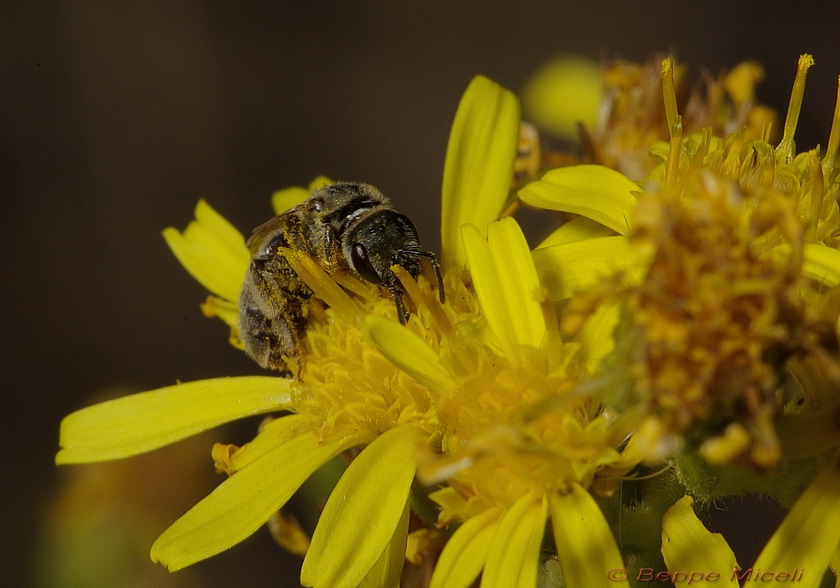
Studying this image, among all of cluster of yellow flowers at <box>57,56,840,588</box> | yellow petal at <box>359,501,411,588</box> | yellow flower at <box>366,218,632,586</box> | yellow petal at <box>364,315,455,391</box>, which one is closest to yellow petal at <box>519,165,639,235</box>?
cluster of yellow flowers at <box>57,56,840,588</box>

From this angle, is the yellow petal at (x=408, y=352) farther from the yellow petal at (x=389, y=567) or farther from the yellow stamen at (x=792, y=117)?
the yellow stamen at (x=792, y=117)

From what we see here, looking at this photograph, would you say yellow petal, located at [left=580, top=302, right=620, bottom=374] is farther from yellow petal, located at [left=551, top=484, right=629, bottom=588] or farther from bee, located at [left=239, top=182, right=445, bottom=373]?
bee, located at [left=239, top=182, right=445, bottom=373]

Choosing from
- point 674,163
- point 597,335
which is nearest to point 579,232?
point 674,163

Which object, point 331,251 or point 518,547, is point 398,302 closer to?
point 331,251

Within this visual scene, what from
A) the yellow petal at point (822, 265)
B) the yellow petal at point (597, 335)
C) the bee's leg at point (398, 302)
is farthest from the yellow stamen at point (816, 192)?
the bee's leg at point (398, 302)

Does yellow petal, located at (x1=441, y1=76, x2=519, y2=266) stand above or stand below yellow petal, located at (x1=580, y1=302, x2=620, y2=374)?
above
